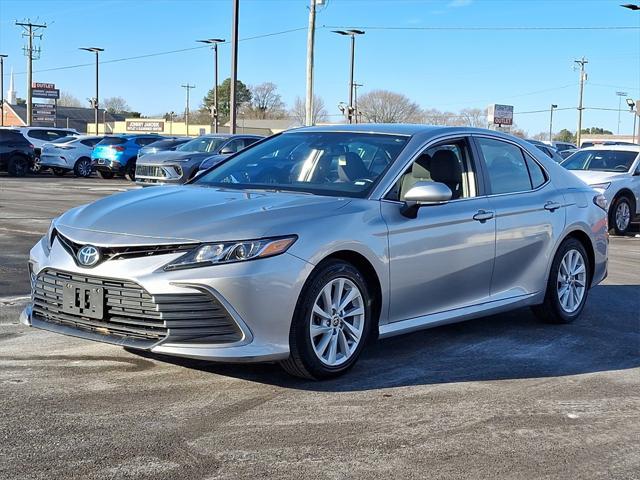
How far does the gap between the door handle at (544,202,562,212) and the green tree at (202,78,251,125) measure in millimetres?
104439

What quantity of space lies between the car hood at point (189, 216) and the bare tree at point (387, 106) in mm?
66313

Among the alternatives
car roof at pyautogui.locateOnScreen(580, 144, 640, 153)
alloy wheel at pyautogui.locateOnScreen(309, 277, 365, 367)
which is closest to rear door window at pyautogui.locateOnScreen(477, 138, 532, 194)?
alloy wheel at pyautogui.locateOnScreen(309, 277, 365, 367)

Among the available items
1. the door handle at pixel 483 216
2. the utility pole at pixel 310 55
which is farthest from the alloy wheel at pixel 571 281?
the utility pole at pixel 310 55

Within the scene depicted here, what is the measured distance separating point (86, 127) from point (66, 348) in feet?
358

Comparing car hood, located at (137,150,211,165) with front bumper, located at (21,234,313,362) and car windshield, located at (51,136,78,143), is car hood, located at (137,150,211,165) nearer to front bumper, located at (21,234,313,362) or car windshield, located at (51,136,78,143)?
car windshield, located at (51,136,78,143)

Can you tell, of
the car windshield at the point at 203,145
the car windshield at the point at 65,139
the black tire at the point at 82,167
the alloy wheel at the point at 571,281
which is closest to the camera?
the alloy wheel at the point at 571,281

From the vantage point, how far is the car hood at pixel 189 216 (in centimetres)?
467

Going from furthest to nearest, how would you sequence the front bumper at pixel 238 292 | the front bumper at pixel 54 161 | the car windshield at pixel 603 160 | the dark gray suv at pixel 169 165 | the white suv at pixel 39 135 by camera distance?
the white suv at pixel 39 135 < the front bumper at pixel 54 161 < the dark gray suv at pixel 169 165 < the car windshield at pixel 603 160 < the front bumper at pixel 238 292

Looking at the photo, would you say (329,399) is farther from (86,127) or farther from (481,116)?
(86,127)

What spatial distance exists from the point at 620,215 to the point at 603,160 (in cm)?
133

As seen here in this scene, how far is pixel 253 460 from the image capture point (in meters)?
3.82

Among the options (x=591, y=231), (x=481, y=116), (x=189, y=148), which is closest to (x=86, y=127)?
(x=481, y=116)

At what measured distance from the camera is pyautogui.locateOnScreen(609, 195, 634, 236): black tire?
1524 centimetres

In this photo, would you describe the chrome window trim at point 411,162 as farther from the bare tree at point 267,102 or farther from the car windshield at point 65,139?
the bare tree at point 267,102
